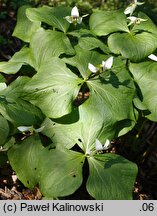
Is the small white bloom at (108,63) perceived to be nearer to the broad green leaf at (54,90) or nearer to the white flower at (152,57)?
the broad green leaf at (54,90)

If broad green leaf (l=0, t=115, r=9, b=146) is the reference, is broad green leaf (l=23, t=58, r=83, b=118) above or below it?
above

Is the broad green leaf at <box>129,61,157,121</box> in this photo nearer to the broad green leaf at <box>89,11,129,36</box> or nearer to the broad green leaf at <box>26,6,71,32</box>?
the broad green leaf at <box>89,11,129,36</box>

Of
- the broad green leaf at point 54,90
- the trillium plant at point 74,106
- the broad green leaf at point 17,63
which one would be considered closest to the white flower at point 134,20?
the trillium plant at point 74,106

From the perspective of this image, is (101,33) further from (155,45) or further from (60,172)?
(60,172)

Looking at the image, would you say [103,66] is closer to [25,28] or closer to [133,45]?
[133,45]

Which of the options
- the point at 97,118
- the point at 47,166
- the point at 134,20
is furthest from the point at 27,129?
the point at 134,20

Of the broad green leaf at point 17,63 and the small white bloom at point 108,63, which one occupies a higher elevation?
the small white bloom at point 108,63

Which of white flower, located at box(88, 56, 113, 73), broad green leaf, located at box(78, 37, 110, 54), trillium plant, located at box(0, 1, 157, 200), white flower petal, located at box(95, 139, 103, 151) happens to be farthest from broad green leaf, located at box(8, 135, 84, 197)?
broad green leaf, located at box(78, 37, 110, 54)
